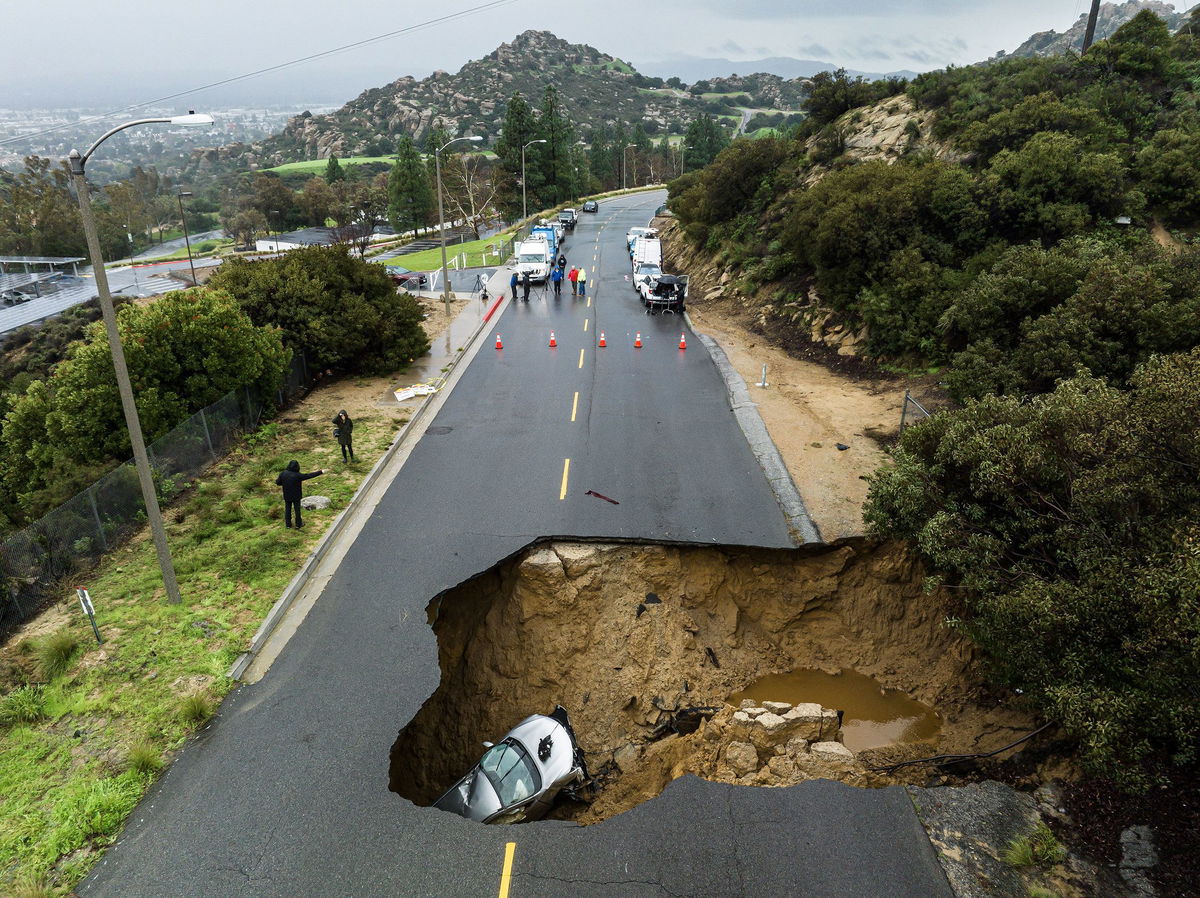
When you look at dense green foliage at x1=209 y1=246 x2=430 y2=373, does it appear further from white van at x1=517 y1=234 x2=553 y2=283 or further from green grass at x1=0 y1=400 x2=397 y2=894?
→ white van at x1=517 y1=234 x2=553 y2=283

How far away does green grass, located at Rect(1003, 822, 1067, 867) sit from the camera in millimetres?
6684

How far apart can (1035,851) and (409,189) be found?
78.5 m

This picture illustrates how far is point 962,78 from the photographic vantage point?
32.1 m

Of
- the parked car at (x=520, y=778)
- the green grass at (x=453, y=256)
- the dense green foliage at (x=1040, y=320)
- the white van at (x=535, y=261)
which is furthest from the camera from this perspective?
the green grass at (x=453, y=256)

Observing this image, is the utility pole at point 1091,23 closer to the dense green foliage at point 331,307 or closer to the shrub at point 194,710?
the dense green foliage at point 331,307

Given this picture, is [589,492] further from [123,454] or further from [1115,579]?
[123,454]

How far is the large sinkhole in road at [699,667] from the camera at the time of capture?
354 inches

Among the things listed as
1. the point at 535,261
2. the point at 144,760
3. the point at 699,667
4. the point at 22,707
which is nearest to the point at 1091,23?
the point at 535,261

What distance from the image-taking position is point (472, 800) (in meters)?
8.04

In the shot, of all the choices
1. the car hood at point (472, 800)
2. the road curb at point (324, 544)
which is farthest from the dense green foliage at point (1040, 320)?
the road curb at point (324, 544)

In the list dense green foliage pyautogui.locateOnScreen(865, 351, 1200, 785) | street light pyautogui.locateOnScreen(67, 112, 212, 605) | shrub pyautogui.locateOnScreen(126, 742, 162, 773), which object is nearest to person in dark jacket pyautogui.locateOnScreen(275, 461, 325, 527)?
street light pyautogui.locateOnScreen(67, 112, 212, 605)

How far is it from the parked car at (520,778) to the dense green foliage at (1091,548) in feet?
17.6

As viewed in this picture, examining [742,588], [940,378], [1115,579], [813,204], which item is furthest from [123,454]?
[813,204]

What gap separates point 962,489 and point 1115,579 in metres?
3.33
